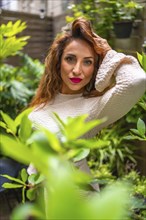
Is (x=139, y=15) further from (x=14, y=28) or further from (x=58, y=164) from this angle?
(x=58, y=164)

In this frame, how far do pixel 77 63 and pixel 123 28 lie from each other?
4.53 feet

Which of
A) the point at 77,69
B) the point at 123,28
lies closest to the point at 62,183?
the point at 77,69

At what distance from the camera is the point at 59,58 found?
1.31 m

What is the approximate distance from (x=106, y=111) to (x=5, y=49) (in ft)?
4.21

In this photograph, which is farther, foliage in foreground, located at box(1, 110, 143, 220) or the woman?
the woman

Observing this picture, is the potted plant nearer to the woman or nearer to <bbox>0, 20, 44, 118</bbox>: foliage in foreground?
<bbox>0, 20, 44, 118</bbox>: foliage in foreground

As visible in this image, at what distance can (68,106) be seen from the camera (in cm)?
126

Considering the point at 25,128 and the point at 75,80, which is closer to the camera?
the point at 25,128

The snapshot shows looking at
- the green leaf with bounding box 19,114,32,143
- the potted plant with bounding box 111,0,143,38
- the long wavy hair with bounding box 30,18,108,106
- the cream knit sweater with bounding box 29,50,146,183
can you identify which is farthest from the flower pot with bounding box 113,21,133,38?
the green leaf with bounding box 19,114,32,143

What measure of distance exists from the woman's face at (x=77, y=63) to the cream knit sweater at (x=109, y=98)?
0.08 metres

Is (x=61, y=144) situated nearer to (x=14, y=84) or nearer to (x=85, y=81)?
(x=85, y=81)

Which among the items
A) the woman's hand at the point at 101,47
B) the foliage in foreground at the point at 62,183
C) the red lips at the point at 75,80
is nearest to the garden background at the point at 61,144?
the foliage in foreground at the point at 62,183

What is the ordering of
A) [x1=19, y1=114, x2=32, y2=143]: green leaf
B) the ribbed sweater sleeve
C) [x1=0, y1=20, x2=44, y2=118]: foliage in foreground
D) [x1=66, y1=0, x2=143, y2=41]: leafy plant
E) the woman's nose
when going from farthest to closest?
[x1=66, y1=0, x2=143, y2=41]: leafy plant → [x1=0, y1=20, x2=44, y2=118]: foliage in foreground → the woman's nose → the ribbed sweater sleeve → [x1=19, y1=114, x2=32, y2=143]: green leaf

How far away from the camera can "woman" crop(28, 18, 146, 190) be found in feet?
3.41
